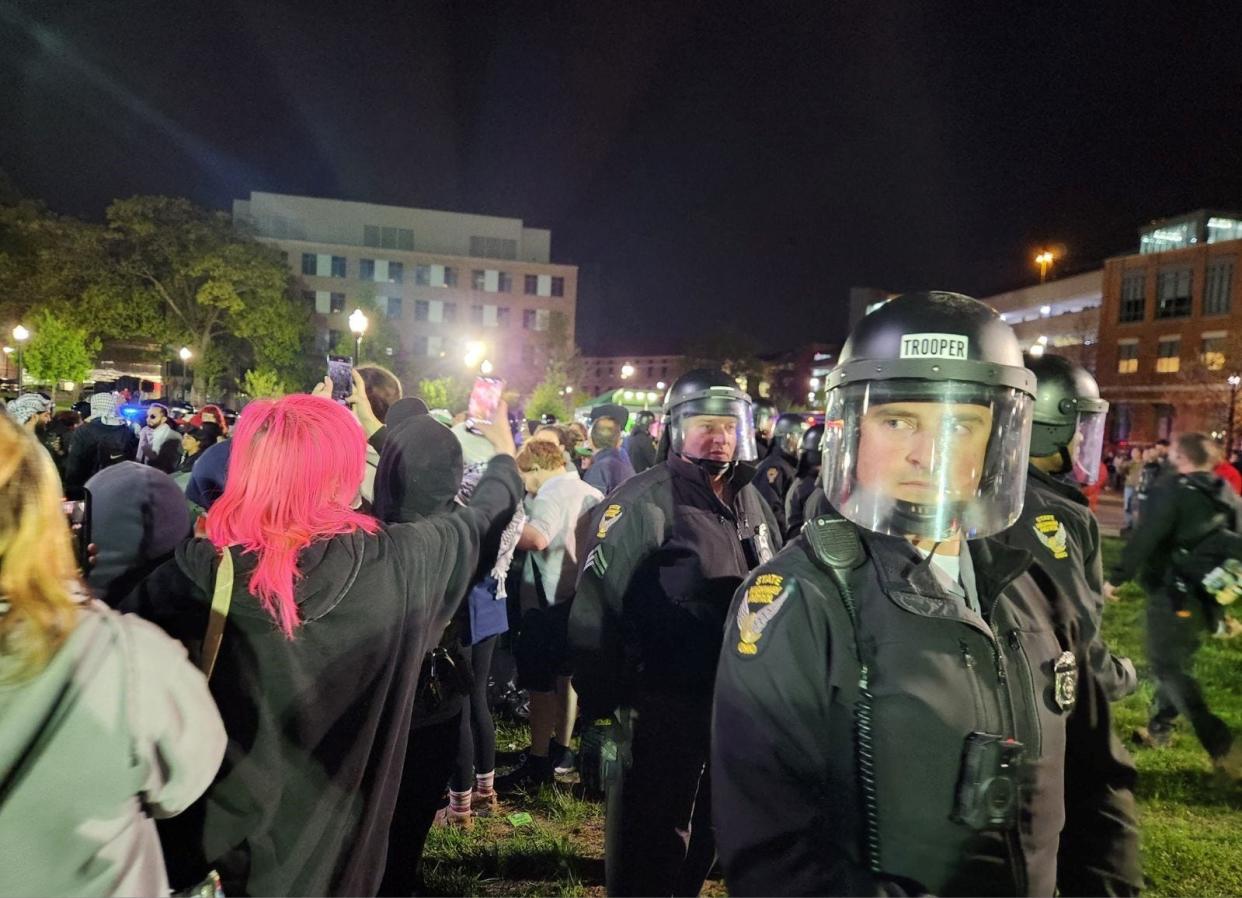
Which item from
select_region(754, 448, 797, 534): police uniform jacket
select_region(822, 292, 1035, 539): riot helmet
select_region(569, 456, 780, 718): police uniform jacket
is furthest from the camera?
select_region(754, 448, 797, 534): police uniform jacket

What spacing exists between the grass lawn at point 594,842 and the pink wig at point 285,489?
2.64 meters

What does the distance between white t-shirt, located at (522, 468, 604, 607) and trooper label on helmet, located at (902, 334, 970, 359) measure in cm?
348

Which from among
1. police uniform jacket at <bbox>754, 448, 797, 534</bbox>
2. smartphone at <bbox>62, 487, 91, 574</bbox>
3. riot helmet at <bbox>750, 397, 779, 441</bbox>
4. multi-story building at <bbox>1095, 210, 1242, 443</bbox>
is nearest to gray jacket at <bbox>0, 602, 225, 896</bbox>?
smartphone at <bbox>62, 487, 91, 574</bbox>

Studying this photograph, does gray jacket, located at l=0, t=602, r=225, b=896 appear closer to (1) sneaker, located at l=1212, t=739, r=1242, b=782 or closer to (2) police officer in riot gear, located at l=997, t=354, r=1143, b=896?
(2) police officer in riot gear, located at l=997, t=354, r=1143, b=896

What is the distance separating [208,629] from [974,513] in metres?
2.05

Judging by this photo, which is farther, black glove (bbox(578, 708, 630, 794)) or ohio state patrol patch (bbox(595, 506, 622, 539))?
ohio state patrol patch (bbox(595, 506, 622, 539))

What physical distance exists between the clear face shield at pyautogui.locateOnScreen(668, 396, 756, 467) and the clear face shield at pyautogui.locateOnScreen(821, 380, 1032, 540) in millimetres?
1820

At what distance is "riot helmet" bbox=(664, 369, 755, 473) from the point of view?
3824 millimetres

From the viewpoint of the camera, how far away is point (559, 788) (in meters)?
5.04

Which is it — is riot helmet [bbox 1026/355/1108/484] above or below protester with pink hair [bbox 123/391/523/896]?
above

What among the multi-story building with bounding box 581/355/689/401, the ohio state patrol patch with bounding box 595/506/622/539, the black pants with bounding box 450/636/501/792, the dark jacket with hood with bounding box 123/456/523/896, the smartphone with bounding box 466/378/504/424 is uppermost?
the multi-story building with bounding box 581/355/689/401

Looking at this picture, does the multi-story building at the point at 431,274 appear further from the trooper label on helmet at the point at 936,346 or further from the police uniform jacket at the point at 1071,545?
the trooper label on helmet at the point at 936,346

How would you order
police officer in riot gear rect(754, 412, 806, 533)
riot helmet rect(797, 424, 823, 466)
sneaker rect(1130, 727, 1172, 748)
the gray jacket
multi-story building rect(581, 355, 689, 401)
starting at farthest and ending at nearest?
multi-story building rect(581, 355, 689, 401) < riot helmet rect(797, 424, 823, 466) < police officer in riot gear rect(754, 412, 806, 533) < sneaker rect(1130, 727, 1172, 748) < the gray jacket

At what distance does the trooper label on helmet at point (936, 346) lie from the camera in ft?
6.07
